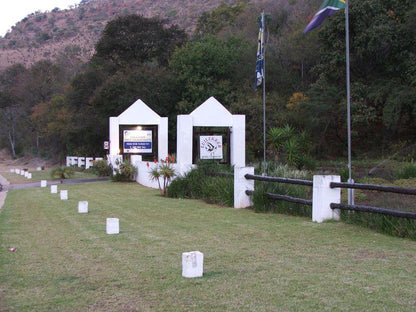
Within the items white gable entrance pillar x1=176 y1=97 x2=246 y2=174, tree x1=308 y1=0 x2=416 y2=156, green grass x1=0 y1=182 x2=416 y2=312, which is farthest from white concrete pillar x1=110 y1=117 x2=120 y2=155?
green grass x1=0 y1=182 x2=416 y2=312

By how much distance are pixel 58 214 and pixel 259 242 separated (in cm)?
686

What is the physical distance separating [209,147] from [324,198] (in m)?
10.4

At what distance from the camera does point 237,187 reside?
1427cm

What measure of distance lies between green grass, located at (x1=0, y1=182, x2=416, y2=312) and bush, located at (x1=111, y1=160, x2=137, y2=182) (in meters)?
15.0

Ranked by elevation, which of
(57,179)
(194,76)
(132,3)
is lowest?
(57,179)

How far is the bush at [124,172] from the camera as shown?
27.2 meters

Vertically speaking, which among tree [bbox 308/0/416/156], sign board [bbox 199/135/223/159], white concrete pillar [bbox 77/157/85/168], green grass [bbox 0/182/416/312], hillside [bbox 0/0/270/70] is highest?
hillside [bbox 0/0/270/70]

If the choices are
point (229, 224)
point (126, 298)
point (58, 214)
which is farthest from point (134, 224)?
point (126, 298)

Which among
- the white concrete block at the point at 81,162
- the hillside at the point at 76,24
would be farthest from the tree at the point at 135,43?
the hillside at the point at 76,24

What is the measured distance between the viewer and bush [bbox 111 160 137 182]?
89.1ft

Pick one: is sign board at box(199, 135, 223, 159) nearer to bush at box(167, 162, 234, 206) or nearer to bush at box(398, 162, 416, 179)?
bush at box(167, 162, 234, 206)

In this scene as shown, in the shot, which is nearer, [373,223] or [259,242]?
[259,242]

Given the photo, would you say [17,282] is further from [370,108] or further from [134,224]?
[370,108]

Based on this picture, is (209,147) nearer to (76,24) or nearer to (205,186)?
(205,186)
